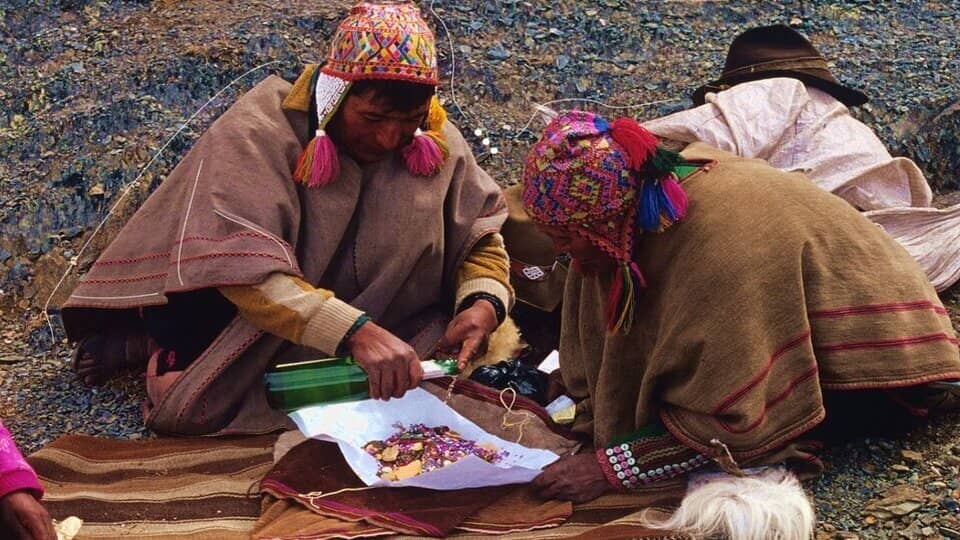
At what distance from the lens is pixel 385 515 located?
9.61 ft

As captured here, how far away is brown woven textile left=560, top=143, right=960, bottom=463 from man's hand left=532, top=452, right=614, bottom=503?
6.5 inches

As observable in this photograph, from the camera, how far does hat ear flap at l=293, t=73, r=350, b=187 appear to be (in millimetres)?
3270

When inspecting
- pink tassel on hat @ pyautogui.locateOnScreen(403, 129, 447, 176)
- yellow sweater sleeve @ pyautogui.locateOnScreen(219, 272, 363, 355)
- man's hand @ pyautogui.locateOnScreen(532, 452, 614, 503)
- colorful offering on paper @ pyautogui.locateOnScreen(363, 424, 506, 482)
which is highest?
pink tassel on hat @ pyautogui.locateOnScreen(403, 129, 447, 176)

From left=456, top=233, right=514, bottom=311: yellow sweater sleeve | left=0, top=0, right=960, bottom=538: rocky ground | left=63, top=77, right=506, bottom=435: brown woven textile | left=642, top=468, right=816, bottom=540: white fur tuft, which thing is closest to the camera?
left=642, top=468, right=816, bottom=540: white fur tuft

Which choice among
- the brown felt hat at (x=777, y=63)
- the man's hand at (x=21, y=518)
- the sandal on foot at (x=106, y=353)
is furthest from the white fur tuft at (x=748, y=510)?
the brown felt hat at (x=777, y=63)

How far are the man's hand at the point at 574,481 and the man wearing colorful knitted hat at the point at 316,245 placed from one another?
440mm

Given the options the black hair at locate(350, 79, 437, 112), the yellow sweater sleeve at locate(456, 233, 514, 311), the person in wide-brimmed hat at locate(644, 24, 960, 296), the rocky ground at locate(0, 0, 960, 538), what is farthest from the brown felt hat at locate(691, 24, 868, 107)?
the black hair at locate(350, 79, 437, 112)

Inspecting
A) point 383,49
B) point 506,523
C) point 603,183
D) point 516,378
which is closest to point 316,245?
point 383,49

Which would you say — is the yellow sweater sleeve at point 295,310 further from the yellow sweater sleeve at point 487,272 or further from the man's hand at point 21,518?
the man's hand at point 21,518

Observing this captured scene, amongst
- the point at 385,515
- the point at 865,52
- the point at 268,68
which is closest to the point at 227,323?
the point at 385,515

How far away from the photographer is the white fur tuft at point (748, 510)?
2672 mm

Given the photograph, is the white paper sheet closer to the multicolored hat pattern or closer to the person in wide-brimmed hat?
the multicolored hat pattern

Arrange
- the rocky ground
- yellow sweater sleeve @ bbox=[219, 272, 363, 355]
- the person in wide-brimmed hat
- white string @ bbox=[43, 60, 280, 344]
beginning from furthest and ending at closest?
1. the rocky ground
2. white string @ bbox=[43, 60, 280, 344]
3. the person in wide-brimmed hat
4. yellow sweater sleeve @ bbox=[219, 272, 363, 355]

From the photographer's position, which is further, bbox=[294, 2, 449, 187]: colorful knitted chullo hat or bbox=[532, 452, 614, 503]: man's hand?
bbox=[294, 2, 449, 187]: colorful knitted chullo hat
